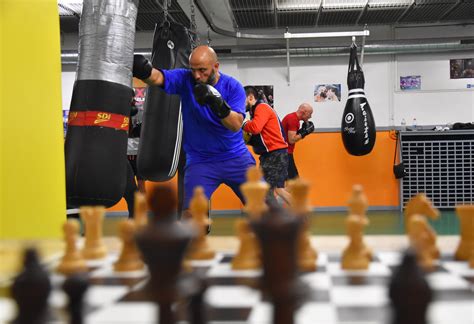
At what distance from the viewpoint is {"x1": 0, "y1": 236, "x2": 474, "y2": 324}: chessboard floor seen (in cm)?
63

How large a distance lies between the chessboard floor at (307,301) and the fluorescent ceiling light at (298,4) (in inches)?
221

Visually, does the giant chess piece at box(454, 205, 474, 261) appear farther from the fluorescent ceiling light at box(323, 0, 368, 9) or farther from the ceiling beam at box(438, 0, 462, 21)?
the ceiling beam at box(438, 0, 462, 21)

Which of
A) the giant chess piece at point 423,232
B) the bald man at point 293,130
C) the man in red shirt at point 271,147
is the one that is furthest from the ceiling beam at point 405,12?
the giant chess piece at point 423,232

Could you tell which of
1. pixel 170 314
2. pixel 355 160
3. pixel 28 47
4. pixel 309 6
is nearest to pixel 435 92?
pixel 355 160

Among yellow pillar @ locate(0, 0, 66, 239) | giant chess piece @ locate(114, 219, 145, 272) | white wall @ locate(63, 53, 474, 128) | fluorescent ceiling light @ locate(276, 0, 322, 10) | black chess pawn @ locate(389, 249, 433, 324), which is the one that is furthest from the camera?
white wall @ locate(63, 53, 474, 128)

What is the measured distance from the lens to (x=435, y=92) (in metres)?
7.04

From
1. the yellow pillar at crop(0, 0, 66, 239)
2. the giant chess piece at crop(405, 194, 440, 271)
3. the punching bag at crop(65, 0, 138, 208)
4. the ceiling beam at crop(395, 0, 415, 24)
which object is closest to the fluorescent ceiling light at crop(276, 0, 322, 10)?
the ceiling beam at crop(395, 0, 415, 24)

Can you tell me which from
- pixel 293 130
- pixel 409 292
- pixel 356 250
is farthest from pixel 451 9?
pixel 409 292

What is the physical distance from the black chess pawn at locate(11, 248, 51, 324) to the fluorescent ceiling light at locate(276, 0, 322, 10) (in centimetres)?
609

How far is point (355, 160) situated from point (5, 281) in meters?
6.12

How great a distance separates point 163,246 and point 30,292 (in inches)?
5.4

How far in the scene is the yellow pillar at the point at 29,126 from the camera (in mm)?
1114

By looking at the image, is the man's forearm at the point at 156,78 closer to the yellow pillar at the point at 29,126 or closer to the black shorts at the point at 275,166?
the yellow pillar at the point at 29,126

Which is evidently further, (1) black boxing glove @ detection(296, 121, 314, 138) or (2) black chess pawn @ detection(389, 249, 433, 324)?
(1) black boxing glove @ detection(296, 121, 314, 138)
